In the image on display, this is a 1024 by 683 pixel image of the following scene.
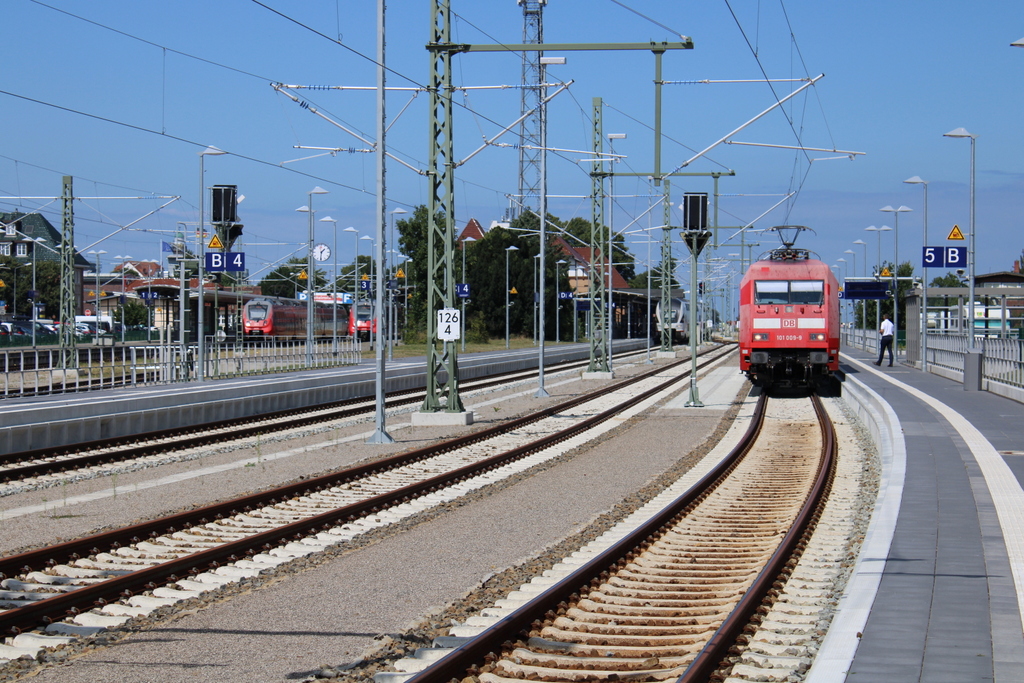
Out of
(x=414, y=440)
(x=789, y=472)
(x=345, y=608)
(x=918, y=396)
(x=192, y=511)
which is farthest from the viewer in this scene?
(x=918, y=396)

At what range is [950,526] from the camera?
9.99 meters

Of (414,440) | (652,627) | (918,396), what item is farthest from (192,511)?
(918,396)

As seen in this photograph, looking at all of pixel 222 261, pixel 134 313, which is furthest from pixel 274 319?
pixel 134 313

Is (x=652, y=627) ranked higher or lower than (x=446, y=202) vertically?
lower

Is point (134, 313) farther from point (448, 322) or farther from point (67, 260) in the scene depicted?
point (448, 322)

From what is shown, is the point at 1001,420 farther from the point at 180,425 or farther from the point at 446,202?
the point at 180,425

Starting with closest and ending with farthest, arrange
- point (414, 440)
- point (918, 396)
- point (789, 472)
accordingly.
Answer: point (789, 472), point (414, 440), point (918, 396)

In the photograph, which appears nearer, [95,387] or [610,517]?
[610,517]

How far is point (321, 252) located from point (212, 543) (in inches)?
1837

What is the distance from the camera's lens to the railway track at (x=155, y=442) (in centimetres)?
1636

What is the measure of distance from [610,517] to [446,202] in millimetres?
10596

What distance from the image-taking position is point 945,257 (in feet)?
125

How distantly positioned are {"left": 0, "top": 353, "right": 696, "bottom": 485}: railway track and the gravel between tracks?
3.16 m

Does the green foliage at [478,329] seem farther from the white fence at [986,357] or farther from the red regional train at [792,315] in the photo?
the red regional train at [792,315]
